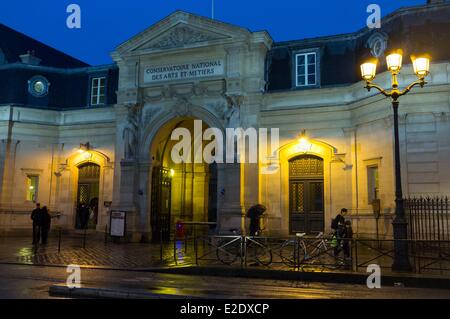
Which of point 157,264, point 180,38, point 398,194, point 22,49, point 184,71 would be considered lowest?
point 157,264

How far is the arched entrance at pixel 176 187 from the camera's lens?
2180 centimetres

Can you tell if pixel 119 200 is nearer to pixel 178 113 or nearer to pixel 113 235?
pixel 113 235

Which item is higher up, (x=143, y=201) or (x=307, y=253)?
(x=143, y=201)

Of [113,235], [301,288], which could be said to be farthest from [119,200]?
[301,288]

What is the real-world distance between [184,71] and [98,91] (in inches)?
219

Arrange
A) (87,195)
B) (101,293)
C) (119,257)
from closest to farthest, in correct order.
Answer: (101,293), (119,257), (87,195)

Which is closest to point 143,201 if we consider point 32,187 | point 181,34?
point 32,187

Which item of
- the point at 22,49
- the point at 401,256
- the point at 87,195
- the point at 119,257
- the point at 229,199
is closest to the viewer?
the point at 401,256

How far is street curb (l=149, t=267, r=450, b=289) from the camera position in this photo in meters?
10.4

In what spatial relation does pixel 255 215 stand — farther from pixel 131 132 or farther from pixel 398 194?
pixel 131 132

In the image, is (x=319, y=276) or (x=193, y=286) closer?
(x=193, y=286)

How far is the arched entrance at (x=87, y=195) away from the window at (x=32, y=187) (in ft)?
6.88

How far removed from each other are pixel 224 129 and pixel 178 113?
94.0 inches

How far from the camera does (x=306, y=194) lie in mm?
19766
